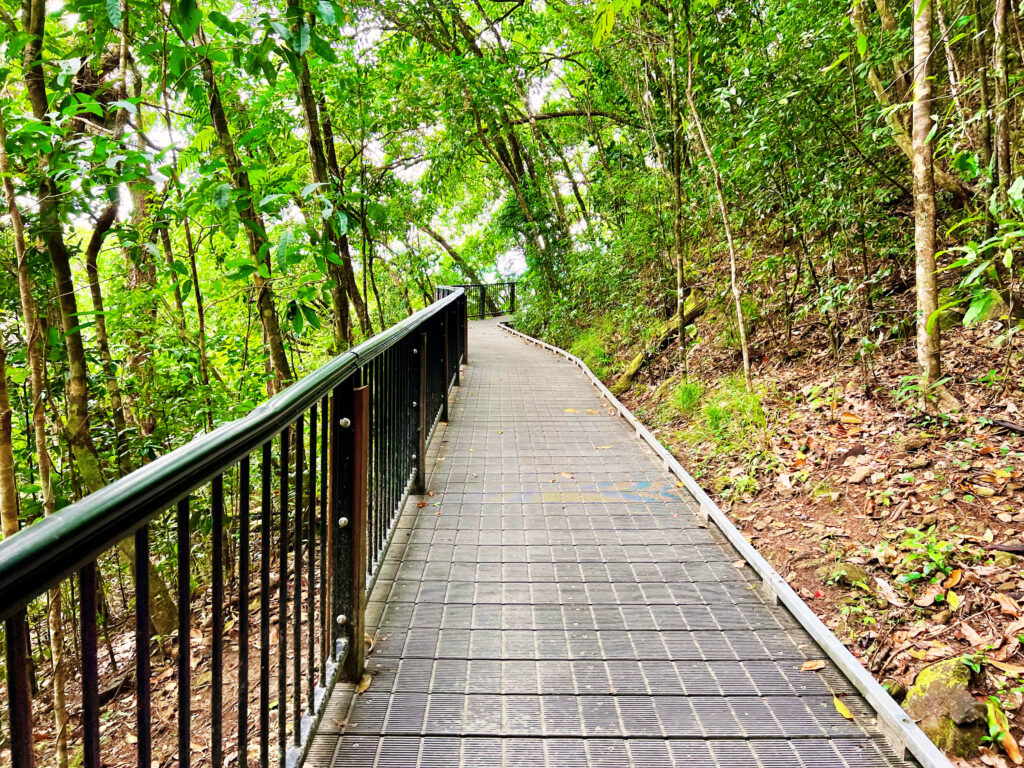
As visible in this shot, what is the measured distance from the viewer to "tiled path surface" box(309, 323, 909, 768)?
2090 mm

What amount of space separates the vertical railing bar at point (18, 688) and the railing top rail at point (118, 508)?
53mm

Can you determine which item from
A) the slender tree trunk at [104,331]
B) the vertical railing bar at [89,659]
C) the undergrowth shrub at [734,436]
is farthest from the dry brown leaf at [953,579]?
the slender tree trunk at [104,331]

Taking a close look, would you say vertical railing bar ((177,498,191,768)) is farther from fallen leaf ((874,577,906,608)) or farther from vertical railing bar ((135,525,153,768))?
fallen leaf ((874,577,906,608))

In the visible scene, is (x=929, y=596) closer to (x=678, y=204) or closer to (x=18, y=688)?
(x=18, y=688)

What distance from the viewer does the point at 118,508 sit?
0.92 meters

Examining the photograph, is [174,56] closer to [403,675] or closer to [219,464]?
[219,464]

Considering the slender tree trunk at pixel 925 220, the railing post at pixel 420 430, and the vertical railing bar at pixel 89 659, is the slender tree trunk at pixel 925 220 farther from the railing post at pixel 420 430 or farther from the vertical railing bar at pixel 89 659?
the vertical railing bar at pixel 89 659

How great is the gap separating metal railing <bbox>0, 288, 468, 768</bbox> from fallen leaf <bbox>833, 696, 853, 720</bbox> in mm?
1835

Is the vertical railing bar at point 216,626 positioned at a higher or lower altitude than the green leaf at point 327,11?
lower

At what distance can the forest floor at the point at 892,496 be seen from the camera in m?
2.63

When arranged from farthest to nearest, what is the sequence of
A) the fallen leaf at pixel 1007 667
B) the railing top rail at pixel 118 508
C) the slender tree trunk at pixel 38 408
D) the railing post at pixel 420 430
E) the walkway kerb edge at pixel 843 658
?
1. the railing post at pixel 420 430
2. the slender tree trunk at pixel 38 408
3. the fallen leaf at pixel 1007 667
4. the walkway kerb edge at pixel 843 658
5. the railing top rail at pixel 118 508

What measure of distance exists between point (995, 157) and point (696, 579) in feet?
10.3

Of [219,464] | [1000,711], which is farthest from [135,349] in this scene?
[1000,711]

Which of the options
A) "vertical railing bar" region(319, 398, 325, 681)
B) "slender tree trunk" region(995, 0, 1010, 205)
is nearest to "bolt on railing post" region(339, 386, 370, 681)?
"vertical railing bar" region(319, 398, 325, 681)
